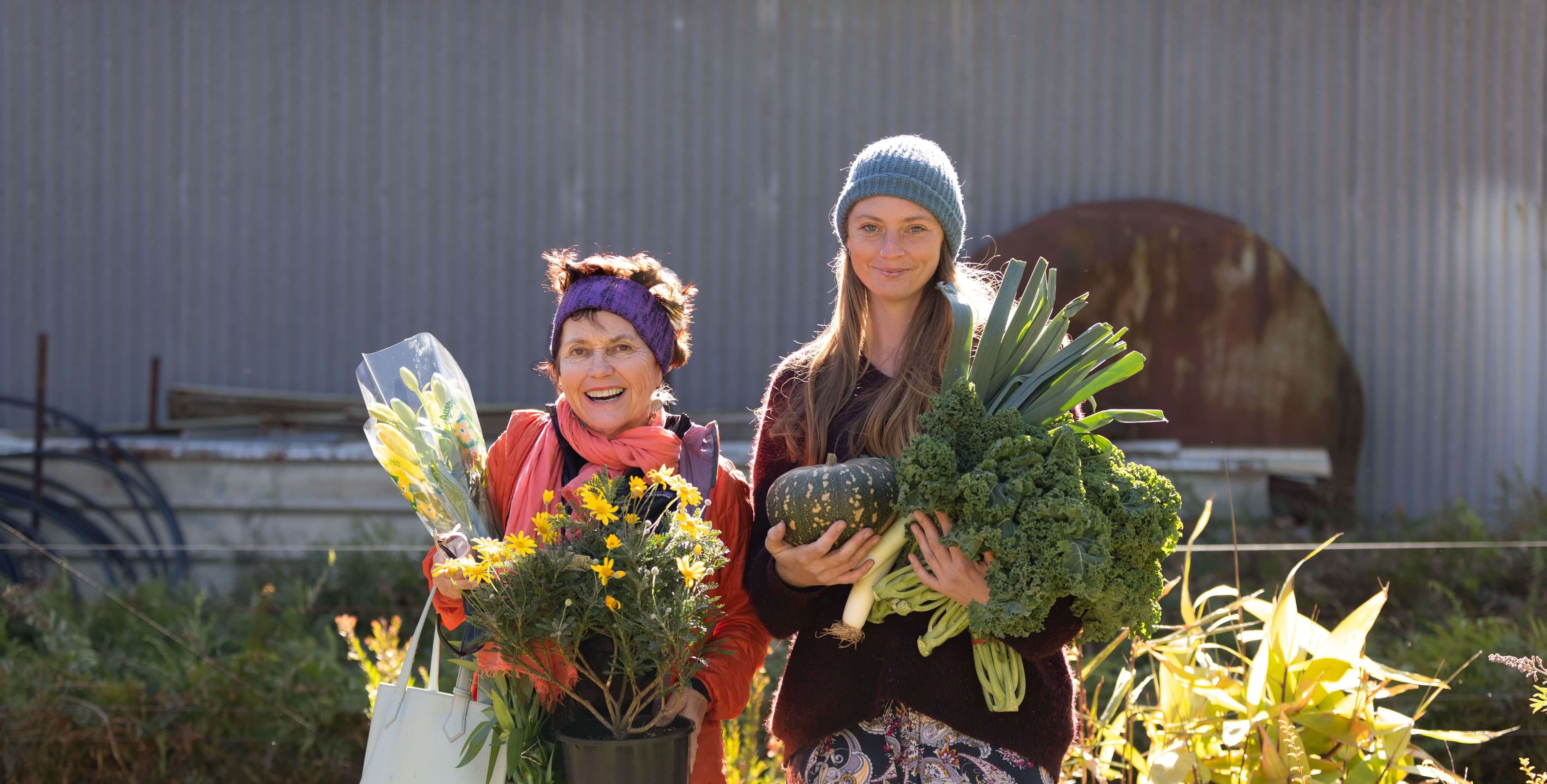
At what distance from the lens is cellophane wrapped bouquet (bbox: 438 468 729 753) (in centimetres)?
184

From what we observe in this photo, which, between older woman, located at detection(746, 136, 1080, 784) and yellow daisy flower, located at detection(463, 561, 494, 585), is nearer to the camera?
yellow daisy flower, located at detection(463, 561, 494, 585)

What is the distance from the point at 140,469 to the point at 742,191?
3.97 meters

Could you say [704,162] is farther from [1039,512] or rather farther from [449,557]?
[1039,512]

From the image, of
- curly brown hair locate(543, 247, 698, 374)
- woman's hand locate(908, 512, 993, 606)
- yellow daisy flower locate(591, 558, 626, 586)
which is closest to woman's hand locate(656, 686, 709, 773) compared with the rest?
yellow daisy flower locate(591, 558, 626, 586)

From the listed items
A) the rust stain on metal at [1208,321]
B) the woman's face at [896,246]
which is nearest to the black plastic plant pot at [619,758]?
the woman's face at [896,246]

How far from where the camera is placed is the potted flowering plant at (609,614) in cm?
185

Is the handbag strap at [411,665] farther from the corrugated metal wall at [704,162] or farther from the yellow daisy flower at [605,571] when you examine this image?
the corrugated metal wall at [704,162]

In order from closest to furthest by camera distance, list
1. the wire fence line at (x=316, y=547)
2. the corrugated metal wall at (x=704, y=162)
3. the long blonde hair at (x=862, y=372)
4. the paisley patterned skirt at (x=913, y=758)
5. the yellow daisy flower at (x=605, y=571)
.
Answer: the yellow daisy flower at (x=605, y=571)
the paisley patterned skirt at (x=913, y=758)
the long blonde hair at (x=862, y=372)
the wire fence line at (x=316, y=547)
the corrugated metal wall at (x=704, y=162)

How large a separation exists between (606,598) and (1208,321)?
580 centimetres

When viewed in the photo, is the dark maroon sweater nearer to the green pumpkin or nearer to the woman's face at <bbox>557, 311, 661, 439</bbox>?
the green pumpkin

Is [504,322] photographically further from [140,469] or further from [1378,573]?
[1378,573]

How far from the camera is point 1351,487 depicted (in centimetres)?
681

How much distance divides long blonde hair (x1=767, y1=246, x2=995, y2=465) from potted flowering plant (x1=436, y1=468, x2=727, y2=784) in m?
0.37

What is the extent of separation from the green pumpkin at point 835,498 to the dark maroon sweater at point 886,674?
0.50 ft
